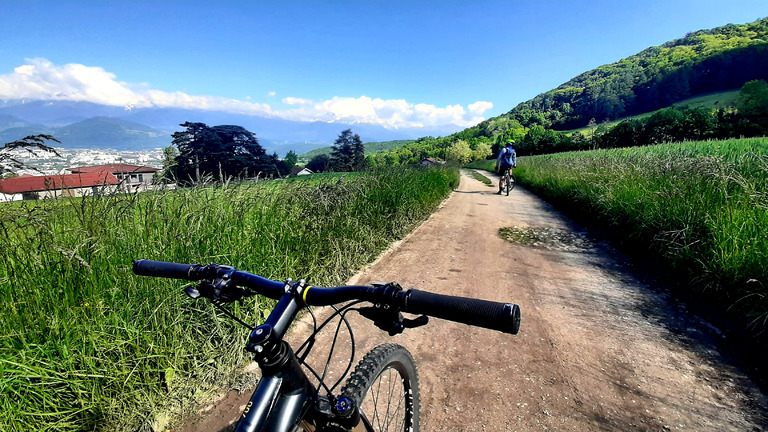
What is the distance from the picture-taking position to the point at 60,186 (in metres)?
2.85

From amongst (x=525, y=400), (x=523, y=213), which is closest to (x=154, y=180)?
(x=525, y=400)

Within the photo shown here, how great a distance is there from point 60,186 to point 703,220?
284 inches

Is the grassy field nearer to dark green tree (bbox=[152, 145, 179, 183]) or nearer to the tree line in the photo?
dark green tree (bbox=[152, 145, 179, 183])

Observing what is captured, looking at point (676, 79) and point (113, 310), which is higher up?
point (676, 79)

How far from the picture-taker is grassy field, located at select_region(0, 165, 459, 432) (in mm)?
1901

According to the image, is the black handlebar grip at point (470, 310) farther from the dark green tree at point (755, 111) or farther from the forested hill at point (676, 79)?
the forested hill at point (676, 79)

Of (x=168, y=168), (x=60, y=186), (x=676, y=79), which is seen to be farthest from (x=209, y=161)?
(x=676, y=79)

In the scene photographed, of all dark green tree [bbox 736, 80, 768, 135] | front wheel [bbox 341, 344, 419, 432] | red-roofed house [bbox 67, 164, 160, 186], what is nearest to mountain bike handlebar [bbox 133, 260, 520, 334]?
front wheel [bbox 341, 344, 419, 432]

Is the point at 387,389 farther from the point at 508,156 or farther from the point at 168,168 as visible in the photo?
the point at 508,156

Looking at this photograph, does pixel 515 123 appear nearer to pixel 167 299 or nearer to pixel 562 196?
pixel 562 196

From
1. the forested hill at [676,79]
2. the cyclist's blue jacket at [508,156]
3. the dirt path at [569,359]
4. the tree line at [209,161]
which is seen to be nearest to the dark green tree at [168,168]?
the tree line at [209,161]

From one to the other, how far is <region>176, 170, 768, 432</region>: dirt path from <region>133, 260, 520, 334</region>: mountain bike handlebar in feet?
5.58

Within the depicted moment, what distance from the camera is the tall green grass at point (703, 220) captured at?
3283 millimetres

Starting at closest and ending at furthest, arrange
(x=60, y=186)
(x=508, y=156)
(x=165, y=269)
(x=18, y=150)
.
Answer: (x=165, y=269)
(x=18, y=150)
(x=60, y=186)
(x=508, y=156)
